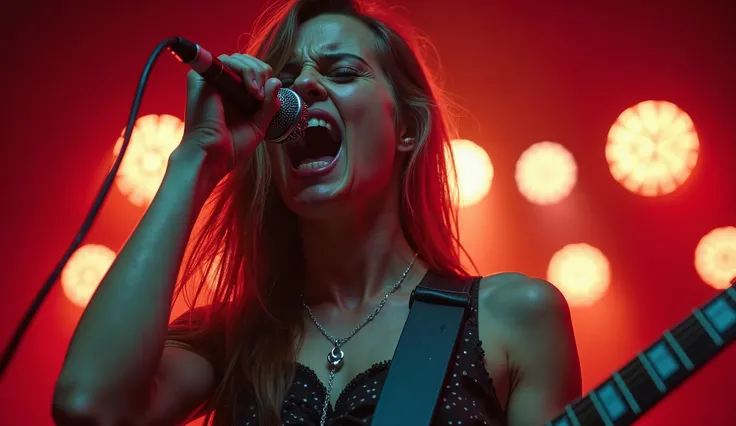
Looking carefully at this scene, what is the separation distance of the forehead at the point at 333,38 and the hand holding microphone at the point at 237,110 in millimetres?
247

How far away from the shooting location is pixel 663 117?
2.81 meters

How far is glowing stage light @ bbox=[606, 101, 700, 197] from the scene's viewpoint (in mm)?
2789

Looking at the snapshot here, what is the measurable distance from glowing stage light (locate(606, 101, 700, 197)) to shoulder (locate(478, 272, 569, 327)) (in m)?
1.56

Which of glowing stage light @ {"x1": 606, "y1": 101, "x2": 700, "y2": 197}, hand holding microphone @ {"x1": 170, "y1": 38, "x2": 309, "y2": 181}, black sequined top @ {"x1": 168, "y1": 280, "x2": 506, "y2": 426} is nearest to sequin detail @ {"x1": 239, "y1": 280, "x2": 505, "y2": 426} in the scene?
black sequined top @ {"x1": 168, "y1": 280, "x2": 506, "y2": 426}

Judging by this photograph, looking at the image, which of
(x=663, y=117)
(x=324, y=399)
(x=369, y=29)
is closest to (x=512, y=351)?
(x=324, y=399)

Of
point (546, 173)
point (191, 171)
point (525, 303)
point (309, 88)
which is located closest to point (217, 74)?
point (191, 171)

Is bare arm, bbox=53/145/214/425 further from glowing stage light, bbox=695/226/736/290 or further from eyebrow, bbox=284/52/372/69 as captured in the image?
glowing stage light, bbox=695/226/736/290

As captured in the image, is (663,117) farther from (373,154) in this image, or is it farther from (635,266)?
(373,154)

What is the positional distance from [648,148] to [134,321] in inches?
84.6

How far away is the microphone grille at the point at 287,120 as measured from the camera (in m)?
1.28

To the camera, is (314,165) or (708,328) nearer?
(708,328)

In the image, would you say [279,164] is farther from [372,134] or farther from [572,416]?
[572,416]

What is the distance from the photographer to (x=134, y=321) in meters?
1.12

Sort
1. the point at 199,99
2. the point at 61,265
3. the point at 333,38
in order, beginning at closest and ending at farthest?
the point at 61,265 → the point at 199,99 → the point at 333,38
